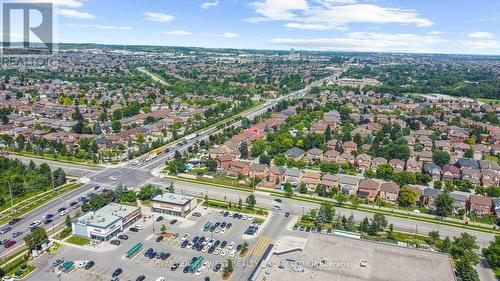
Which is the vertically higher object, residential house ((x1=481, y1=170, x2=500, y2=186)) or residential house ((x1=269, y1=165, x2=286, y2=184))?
residential house ((x1=481, y1=170, x2=500, y2=186))

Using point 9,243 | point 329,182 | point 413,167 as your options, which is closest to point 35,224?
point 9,243

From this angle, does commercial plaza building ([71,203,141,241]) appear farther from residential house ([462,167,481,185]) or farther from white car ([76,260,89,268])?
residential house ([462,167,481,185])

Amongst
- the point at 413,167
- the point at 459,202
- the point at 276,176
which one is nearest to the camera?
the point at 459,202

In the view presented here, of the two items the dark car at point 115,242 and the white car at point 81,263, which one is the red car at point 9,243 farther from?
the dark car at point 115,242

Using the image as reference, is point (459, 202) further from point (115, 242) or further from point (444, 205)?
point (115, 242)

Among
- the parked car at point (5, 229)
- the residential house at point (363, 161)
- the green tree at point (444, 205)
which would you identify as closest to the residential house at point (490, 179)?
the green tree at point (444, 205)

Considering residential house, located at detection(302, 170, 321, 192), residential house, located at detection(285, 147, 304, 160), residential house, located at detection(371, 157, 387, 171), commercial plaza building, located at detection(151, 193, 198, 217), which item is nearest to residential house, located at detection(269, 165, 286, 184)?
residential house, located at detection(302, 170, 321, 192)

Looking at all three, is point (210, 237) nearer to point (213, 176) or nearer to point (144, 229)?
point (144, 229)
